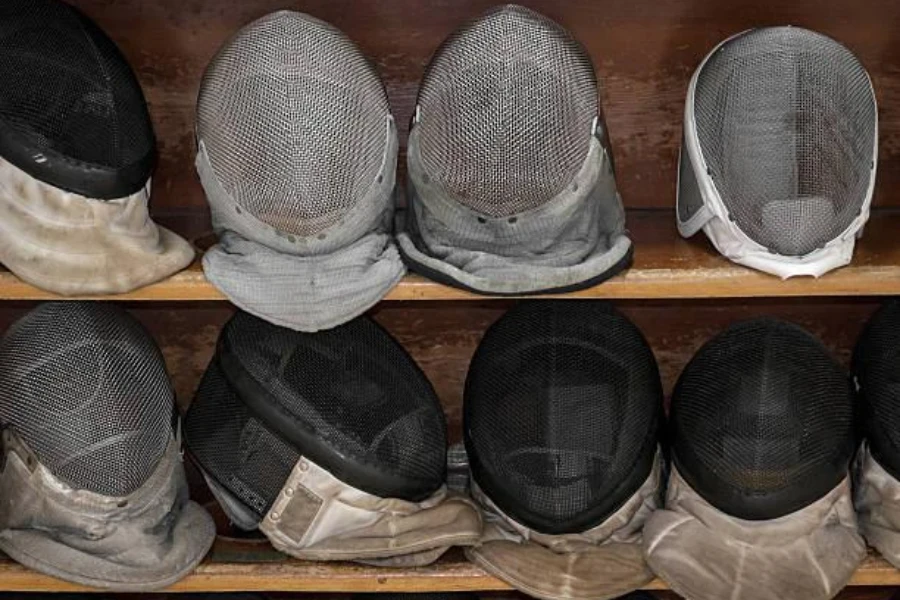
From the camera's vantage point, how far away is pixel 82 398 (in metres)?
1.59

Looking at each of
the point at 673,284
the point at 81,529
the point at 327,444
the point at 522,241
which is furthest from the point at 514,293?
the point at 81,529

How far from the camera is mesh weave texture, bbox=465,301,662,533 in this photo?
165 centimetres

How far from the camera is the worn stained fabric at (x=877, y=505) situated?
5.44ft

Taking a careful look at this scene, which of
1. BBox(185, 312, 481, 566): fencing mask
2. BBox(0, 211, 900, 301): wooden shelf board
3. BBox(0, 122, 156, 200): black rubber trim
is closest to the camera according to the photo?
BBox(0, 122, 156, 200): black rubber trim

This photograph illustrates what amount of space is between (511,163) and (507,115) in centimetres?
6

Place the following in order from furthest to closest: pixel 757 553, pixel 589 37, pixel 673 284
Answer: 1. pixel 589 37
2. pixel 757 553
3. pixel 673 284

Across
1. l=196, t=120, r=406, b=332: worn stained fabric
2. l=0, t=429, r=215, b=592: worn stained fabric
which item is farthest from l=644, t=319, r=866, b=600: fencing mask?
l=0, t=429, r=215, b=592: worn stained fabric

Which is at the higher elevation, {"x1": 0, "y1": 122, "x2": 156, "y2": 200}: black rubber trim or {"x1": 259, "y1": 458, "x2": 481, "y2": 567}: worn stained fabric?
{"x1": 0, "y1": 122, "x2": 156, "y2": 200}: black rubber trim

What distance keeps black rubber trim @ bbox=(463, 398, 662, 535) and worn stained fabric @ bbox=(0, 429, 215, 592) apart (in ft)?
1.54

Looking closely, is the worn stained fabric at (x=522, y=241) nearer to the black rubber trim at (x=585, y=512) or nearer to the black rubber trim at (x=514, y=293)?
the black rubber trim at (x=514, y=293)

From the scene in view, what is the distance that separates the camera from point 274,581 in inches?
67.6

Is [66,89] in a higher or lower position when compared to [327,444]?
higher

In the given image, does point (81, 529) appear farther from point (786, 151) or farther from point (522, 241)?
point (786, 151)

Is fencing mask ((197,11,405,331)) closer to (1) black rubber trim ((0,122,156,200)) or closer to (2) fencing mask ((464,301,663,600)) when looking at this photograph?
(1) black rubber trim ((0,122,156,200))
